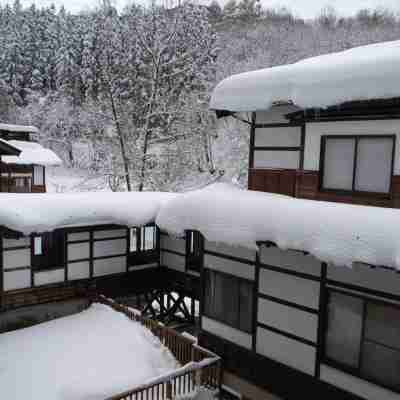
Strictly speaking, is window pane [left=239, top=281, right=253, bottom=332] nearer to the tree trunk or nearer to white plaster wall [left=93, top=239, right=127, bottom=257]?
white plaster wall [left=93, top=239, right=127, bottom=257]

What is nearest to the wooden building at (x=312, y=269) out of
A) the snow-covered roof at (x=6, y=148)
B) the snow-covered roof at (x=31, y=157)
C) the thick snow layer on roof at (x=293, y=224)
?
the thick snow layer on roof at (x=293, y=224)

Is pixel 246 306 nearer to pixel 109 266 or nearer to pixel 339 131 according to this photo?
pixel 339 131

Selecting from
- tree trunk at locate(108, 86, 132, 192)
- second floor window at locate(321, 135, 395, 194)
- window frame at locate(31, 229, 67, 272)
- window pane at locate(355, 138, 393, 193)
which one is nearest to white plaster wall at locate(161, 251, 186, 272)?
window frame at locate(31, 229, 67, 272)

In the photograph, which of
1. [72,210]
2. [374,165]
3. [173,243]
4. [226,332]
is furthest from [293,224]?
[173,243]

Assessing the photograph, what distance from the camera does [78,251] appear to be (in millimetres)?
14000

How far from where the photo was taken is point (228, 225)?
864cm

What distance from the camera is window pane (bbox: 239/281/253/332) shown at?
31.3ft

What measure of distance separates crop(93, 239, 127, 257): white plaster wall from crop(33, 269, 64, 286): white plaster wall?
4.44 ft

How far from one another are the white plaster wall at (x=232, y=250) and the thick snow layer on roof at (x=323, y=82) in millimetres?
3388

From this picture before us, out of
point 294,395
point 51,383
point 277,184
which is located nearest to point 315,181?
point 277,184

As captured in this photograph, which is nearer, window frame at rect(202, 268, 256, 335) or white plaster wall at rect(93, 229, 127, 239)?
window frame at rect(202, 268, 256, 335)

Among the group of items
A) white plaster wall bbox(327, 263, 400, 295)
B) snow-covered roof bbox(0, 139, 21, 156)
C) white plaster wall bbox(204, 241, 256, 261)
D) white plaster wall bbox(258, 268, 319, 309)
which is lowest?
white plaster wall bbox(258, 268, 319, 309)

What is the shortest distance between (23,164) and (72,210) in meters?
19.1

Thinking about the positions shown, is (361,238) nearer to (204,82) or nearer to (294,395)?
(294,395)
